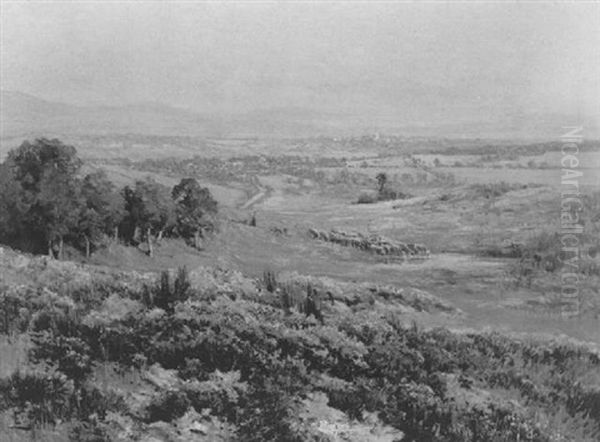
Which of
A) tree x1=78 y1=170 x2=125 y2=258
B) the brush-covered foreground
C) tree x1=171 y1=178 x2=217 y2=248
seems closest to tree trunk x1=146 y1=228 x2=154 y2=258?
tree x1=78 y1=170 x2=125 y2=258

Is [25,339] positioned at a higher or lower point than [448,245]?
higher

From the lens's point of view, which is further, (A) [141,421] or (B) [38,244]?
(B) [38,244]

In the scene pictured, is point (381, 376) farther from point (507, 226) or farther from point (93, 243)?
point (507, 226)

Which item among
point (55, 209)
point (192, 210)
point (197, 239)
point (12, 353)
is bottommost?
point (197, 239)

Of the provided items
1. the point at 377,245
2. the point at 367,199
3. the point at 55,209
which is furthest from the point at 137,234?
the point at 367,199

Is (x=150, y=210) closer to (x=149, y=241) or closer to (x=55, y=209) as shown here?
(x=149, y=241)

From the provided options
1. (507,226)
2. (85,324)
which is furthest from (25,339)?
(507,226)

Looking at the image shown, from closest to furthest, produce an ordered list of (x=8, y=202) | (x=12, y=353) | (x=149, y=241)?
(x=12, y=353) < (x=8, y=202) < (x=149, y=241)
